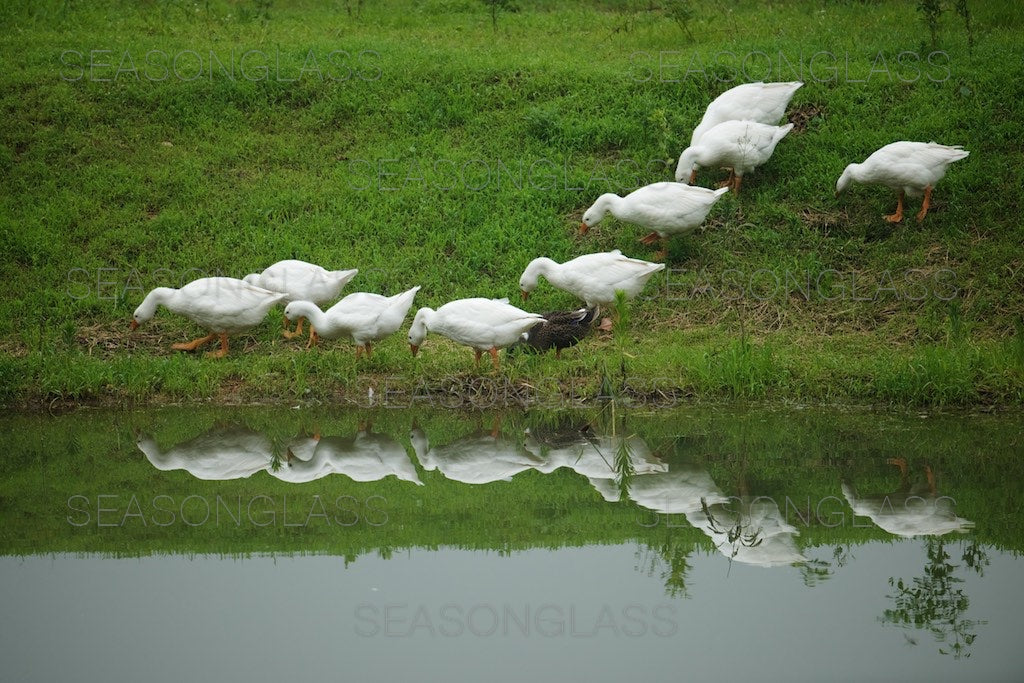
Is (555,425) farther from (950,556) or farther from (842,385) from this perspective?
(950,556)

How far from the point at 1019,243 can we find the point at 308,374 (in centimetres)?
720

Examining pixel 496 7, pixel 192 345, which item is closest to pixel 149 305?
pixel 192 345

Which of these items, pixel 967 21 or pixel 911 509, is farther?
pixel 967 21

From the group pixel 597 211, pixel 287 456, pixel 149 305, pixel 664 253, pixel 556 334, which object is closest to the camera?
pixel 287 456

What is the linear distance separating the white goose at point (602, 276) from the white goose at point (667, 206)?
3.28 ft

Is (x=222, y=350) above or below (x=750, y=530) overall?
below

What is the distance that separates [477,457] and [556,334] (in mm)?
2301

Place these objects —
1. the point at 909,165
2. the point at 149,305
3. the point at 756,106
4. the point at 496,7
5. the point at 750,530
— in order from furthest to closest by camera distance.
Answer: the point at 496,7, the point at 756,106, the point at 909,165, the point at 149,305, the point at 750,530

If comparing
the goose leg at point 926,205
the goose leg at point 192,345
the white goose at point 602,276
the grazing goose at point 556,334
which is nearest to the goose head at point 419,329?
the grazing goose at point 556,334

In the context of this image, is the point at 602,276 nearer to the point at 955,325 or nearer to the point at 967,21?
the point at 955,325

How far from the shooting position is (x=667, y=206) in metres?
11.1

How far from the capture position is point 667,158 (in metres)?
12.9

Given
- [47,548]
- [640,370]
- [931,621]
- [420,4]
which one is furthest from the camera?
[420,4]

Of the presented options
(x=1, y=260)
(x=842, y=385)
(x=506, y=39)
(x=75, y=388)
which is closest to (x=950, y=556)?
(x=842, y=385)
